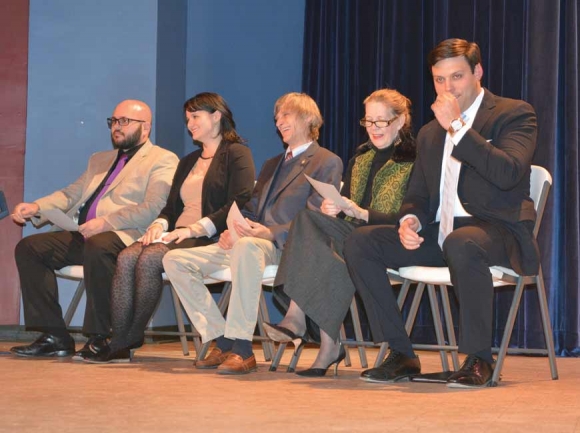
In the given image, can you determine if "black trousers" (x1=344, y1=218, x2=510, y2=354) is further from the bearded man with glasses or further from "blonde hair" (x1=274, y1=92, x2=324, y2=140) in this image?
the bearded man with glasses

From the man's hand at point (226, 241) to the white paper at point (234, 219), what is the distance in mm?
38

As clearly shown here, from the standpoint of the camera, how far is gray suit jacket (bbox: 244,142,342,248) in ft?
14.1

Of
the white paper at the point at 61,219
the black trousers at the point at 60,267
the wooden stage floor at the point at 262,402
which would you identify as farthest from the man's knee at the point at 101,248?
the wooden stage floor at the point at 262,402

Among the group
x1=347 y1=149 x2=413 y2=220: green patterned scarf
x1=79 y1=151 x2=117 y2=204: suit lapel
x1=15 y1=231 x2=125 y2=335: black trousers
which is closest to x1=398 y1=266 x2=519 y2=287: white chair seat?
x1=347 y1=149 x2=413 y2=220: green patterned scarf

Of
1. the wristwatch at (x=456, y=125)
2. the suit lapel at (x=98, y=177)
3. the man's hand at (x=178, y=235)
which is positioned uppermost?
the wristwatch at (x=456, y=125)

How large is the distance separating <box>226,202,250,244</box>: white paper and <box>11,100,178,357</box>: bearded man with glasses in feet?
2.34

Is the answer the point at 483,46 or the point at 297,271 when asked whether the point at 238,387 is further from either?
the point at 483,46

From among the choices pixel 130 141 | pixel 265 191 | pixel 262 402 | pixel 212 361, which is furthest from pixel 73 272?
pixel 262 402

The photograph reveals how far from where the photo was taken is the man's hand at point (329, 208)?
3939mm

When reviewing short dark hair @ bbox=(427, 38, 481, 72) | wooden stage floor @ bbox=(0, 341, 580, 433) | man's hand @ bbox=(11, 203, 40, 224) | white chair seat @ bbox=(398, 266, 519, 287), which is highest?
short dark hair @ bbox=(427, 38, 481, 72)

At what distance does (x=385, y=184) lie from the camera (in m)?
4.11

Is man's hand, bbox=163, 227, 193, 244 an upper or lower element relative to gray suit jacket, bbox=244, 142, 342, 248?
lower

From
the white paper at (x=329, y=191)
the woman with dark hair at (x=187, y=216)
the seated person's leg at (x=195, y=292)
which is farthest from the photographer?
the woman with dark hair at (x=187, y=216)

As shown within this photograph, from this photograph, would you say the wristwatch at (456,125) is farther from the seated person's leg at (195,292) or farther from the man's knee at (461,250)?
the seated person's leg at (195,292)
